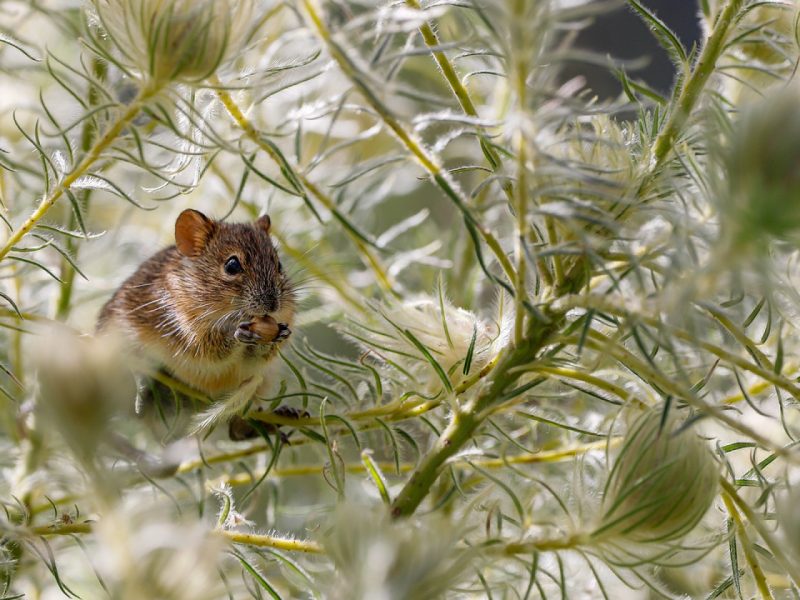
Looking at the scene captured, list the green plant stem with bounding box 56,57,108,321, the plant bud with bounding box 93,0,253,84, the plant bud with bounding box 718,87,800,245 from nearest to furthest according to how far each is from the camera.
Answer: the plant bud with bounding box 718,87,800,245 → the plant bud with bounding box 93,0,253,84 → the green plant stem with bounding box 56,57,108,321

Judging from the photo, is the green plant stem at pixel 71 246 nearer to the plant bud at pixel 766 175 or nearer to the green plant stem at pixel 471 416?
the green plant stem at pixel 471 416

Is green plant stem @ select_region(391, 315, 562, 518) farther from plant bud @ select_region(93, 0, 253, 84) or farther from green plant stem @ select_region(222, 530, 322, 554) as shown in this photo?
plant bud @ select_region(93, 0, 253, 84)

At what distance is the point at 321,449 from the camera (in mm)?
677

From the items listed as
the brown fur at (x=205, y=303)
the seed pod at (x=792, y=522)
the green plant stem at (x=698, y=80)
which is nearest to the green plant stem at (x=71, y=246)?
the brown fur at (x=205, y=303)

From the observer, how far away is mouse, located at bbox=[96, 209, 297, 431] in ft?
2.68

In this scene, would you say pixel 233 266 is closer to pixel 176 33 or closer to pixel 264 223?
pixel 264 223

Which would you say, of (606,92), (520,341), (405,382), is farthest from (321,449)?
(606,92)

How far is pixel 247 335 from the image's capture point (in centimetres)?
75

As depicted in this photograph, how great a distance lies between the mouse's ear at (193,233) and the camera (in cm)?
87

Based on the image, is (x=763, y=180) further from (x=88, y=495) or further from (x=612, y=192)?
(x=88, y=495)

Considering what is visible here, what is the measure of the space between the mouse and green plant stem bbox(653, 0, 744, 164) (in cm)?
38

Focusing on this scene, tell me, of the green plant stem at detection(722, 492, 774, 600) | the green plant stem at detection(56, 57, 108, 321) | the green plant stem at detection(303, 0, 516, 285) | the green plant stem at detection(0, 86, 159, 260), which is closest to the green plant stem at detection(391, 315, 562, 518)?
the green plant stem at detection(303, 0, 516, 285)

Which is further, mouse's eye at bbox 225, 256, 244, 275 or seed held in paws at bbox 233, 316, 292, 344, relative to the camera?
mouse's eye at bbox 225, 256, 244, 275

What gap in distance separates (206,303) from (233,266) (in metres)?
0.04
